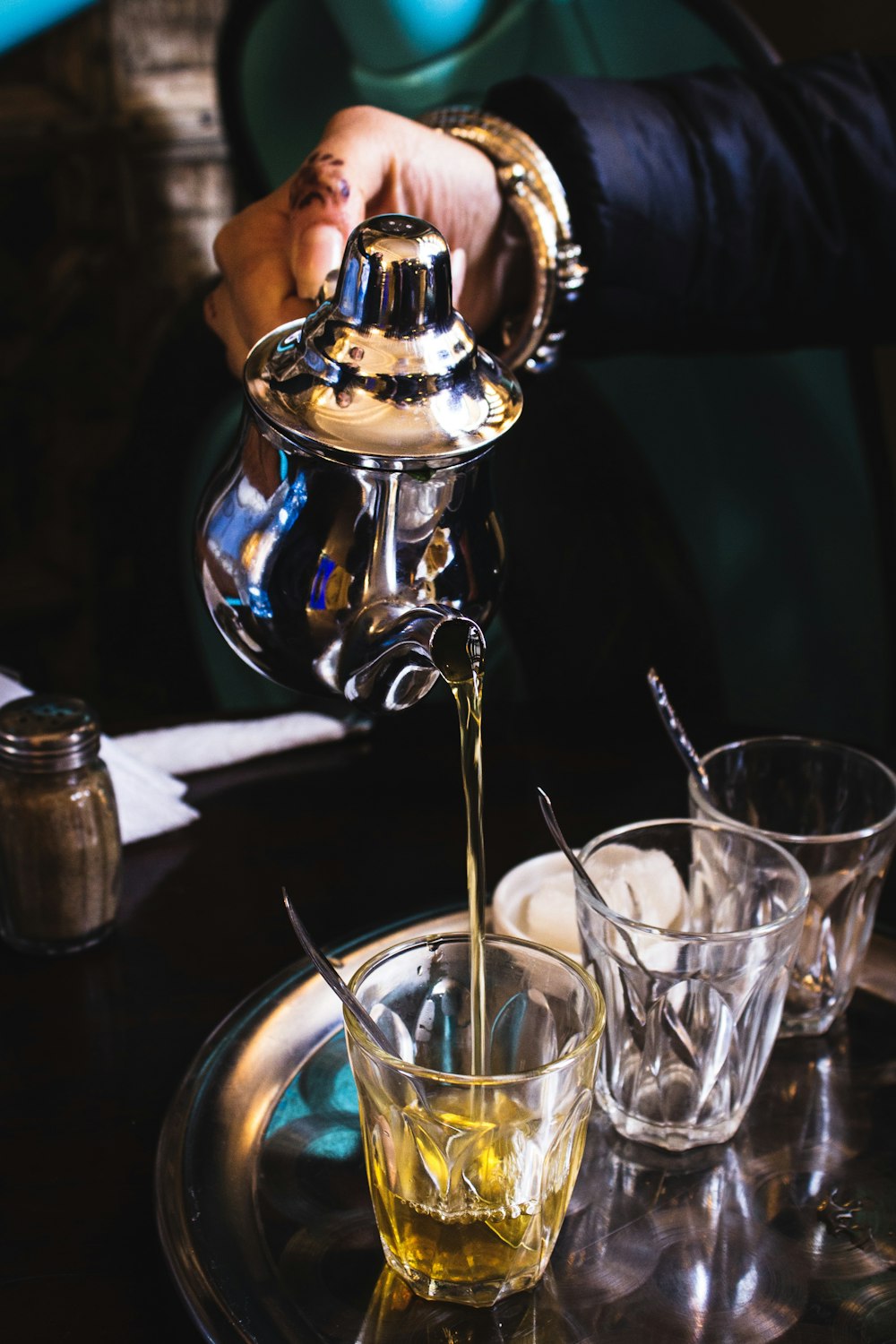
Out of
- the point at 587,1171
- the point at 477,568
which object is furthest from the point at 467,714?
the point at 587,1171

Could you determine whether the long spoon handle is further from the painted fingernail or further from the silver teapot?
the painted fingernail

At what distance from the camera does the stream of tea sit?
1.42 feet

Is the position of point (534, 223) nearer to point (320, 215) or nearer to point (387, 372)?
point (320, 215)

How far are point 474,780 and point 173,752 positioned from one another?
38 centimetres

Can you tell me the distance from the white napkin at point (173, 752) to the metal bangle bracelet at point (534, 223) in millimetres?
253

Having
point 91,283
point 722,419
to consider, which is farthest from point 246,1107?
point 91,283

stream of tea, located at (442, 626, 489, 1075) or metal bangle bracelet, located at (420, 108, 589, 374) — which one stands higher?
metal bangle bracelet, located at (420, 108, 589, 374)

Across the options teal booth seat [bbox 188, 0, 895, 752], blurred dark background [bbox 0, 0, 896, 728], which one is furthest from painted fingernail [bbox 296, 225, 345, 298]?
blurred dark background [bbox 0, 0, 896, 728]

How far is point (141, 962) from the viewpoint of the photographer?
619 mm

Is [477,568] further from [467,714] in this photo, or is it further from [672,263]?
[672,263]

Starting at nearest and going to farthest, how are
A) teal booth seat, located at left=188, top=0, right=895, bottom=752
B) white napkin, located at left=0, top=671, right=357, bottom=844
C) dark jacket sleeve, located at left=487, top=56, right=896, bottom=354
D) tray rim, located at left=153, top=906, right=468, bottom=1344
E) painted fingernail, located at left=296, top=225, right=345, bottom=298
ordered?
1. tray rim, located at left=153, top=906, right=468, bottom=1344
2. painted fingernail, located at left=296, top=225, right=345, bottom=298
3. white napkin, located at left=0, top=671, right=357, bottom=844
4. dark jacket sleeve, located at left=487, top=56, right=896, bottom=354
5. teal booth seat, located at left=188, top=0, right=895, bottom=752

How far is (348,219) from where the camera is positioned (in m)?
0.58

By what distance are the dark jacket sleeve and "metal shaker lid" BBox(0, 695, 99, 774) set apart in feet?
1.29

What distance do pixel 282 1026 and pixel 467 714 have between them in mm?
184
